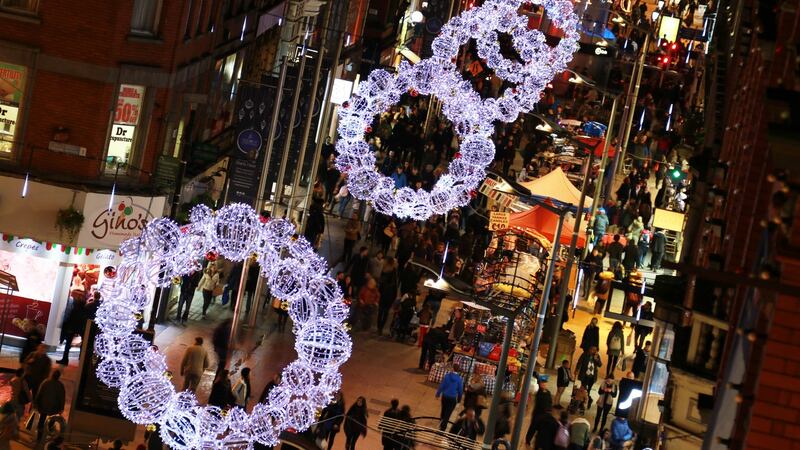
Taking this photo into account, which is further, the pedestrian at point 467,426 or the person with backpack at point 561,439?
the person with backpack at point 561,439

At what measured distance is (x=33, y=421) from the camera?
24.4 metres

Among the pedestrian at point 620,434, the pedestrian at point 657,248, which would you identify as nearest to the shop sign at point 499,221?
the pedestrian at point 657,248

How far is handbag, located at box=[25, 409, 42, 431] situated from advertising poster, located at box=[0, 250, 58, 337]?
5601 millimetres

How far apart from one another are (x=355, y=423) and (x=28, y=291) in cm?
913

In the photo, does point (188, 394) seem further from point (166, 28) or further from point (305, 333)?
point (166, 28)

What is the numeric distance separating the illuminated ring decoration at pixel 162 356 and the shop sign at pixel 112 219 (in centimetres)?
878

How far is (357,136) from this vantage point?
1265 inches

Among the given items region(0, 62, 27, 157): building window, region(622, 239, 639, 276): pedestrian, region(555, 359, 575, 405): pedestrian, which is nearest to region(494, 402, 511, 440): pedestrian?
region(555, 359, 575, 405): pedestrian

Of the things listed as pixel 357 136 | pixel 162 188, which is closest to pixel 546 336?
pixel 357 136

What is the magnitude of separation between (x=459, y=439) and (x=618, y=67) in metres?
47.6

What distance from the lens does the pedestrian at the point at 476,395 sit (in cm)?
2734

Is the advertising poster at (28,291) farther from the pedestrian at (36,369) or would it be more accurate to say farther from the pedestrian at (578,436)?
the pedestrian at (578,436)

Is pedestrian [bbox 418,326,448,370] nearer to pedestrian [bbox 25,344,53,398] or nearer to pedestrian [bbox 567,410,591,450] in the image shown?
pedestrian [bbox 567,410,591,450]

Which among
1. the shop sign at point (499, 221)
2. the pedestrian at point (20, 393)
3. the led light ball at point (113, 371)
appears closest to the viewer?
the led light ball at point (113, 371)
